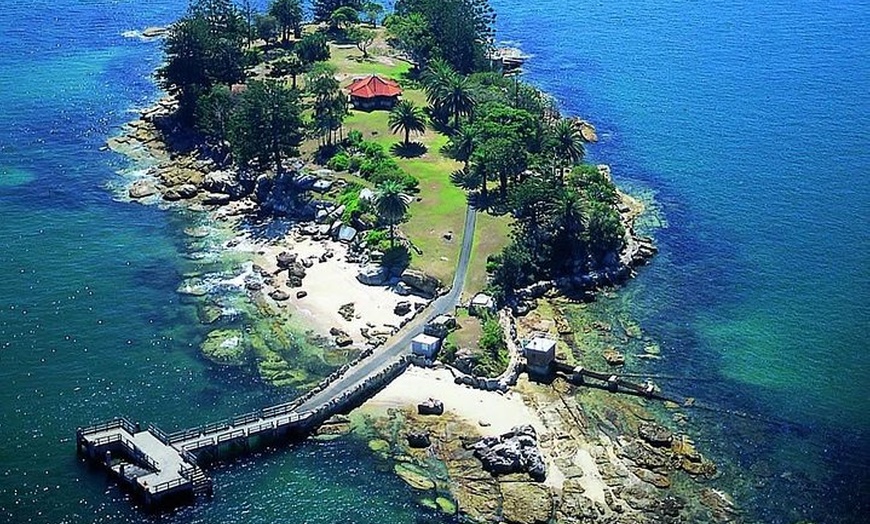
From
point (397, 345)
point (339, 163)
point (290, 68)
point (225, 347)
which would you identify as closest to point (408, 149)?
point (339, 163)

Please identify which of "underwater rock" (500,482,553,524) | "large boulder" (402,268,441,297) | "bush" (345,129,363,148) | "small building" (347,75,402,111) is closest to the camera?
"underwater rock" (500,482,553,524)

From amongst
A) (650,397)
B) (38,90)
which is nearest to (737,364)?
(650,397)

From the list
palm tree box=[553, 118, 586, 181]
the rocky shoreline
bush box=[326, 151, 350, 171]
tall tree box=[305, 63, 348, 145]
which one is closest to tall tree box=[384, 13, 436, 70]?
tall tree box=[305, 63, 348, 145]

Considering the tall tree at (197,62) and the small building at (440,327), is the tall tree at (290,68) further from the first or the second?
the small building at (440,327)

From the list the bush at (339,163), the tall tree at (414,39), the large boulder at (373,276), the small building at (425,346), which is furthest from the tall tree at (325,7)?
the small building at (425,346)

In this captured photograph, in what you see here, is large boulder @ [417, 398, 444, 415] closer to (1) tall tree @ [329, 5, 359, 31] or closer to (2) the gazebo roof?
(2) the gazebo roof

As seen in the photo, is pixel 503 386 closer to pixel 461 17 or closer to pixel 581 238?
pixel 581 238
